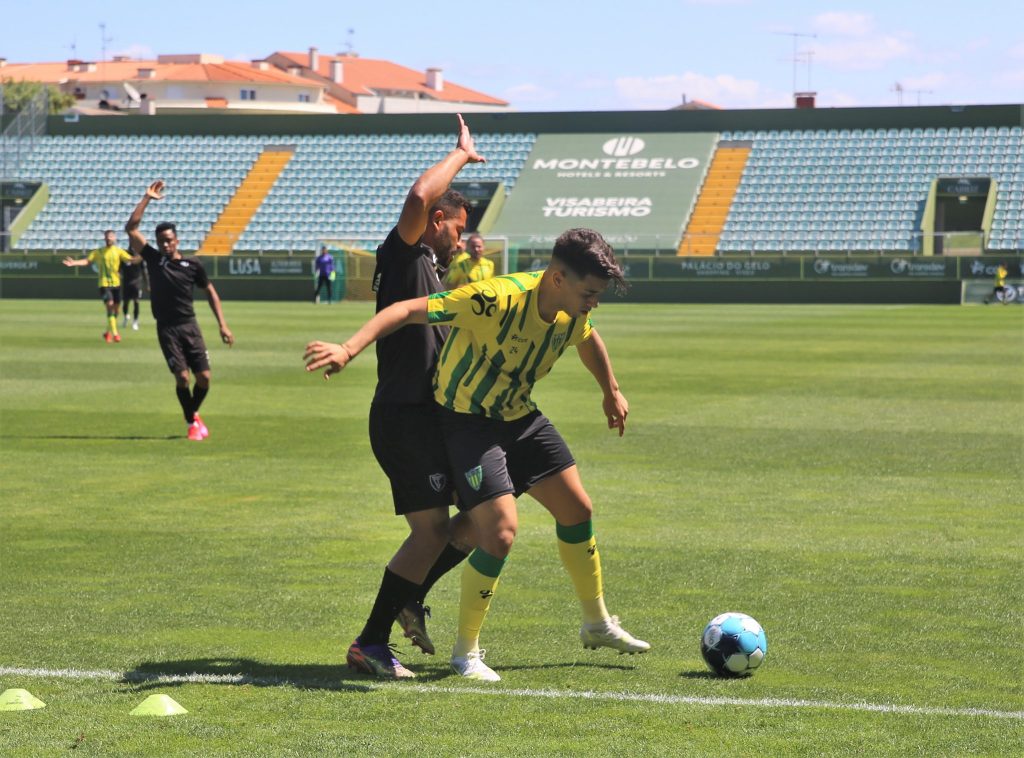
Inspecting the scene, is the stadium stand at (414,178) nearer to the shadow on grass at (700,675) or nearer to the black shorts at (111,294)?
the black shorts at (111,294)

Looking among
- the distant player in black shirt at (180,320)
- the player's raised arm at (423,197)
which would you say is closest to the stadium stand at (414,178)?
the distant player in black shirt at (180,320)

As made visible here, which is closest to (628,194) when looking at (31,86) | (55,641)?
(55,641)

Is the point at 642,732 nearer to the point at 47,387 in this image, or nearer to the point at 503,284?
the point at 503,284

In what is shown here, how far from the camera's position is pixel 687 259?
166 ft

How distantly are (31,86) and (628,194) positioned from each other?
7412 cm

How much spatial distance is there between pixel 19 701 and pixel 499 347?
89.2 inches

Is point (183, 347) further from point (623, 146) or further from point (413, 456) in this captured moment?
point (623, 146)

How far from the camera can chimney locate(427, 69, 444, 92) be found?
15200 centimetres

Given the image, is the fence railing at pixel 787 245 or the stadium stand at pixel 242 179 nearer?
the fence railing at pixel 787 245

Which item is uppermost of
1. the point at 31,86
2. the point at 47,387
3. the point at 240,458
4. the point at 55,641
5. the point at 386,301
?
the point at 386,301

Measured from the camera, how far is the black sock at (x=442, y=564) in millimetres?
6656

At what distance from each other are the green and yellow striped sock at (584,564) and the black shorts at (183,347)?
933 centimetres

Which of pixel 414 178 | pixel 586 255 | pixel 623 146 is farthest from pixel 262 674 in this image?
pixel 623 146

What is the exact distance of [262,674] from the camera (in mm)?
6270
